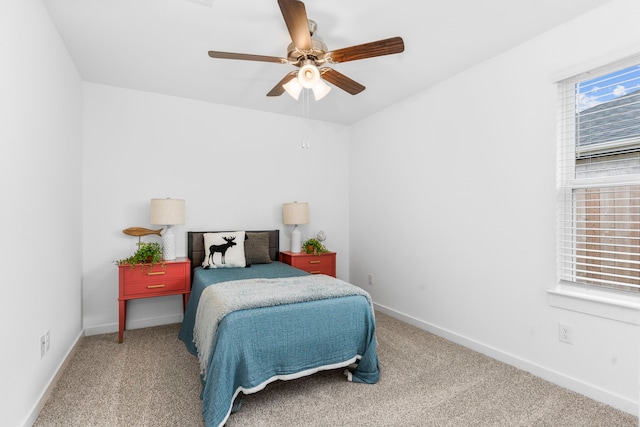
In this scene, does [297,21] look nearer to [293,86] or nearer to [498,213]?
[293,86]

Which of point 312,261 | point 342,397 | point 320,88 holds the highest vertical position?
point 320,88

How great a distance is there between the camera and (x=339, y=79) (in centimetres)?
240

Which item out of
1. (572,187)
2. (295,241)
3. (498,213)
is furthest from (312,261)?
(572,187)

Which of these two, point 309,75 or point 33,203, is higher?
point 309,75

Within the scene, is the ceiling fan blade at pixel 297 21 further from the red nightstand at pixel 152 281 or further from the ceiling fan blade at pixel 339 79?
the red nightstand at pixel 152 281

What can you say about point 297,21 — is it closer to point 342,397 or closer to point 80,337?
point 342,397

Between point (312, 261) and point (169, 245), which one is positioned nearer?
point (169, 245)

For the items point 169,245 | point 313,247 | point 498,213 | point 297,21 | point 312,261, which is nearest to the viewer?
point 297,21

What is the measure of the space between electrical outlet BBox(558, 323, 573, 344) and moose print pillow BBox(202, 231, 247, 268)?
9.02ft

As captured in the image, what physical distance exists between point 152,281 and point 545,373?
3335 millimetres

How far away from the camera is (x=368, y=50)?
79.6 inches

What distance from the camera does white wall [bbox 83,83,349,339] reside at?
331 centimetres

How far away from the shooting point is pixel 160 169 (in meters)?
3.58

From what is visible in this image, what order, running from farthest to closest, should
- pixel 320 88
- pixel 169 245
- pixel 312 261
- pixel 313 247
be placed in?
pixel 313 247
pixel 312 261
pixel 169 245
pixel 320 88
